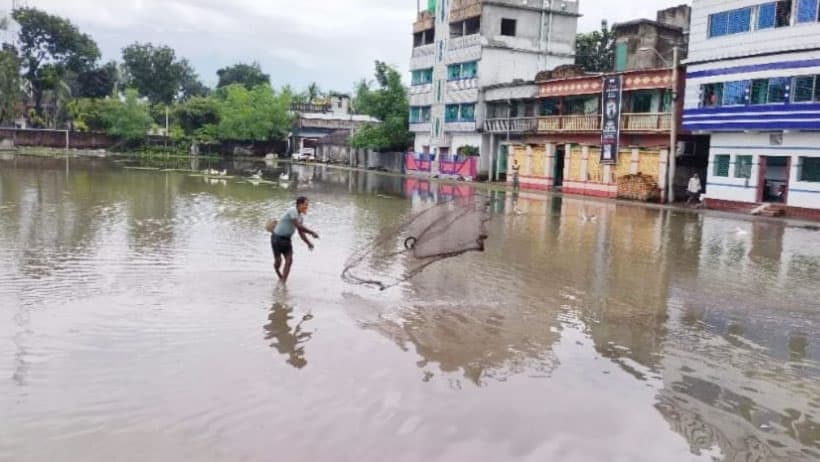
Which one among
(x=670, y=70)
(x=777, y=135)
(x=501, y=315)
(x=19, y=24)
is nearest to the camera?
(x=501, y=315)

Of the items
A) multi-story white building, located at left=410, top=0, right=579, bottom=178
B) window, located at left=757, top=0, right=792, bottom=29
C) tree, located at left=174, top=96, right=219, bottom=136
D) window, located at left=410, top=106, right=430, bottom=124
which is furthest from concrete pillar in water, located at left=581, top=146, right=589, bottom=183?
tree, located at left=174, top=96, right=219, bottom=136

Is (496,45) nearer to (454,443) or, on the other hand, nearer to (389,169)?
(389,169)

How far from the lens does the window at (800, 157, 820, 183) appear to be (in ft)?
90.5

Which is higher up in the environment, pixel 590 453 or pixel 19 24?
pixel 19 24

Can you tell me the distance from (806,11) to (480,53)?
25879 mm

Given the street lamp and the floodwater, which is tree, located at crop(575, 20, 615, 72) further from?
the floodwater

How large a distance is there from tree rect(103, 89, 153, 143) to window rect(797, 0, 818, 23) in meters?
70.5

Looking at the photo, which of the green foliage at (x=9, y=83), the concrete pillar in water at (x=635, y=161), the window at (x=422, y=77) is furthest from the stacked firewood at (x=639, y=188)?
the green foliage at (x=9, y=83)

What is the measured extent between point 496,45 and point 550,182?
12844 millimetres

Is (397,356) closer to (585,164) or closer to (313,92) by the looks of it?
(585,164)

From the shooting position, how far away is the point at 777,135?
28.9 metres

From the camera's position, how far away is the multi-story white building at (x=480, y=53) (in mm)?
50656

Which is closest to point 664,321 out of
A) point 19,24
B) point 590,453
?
point 590,453

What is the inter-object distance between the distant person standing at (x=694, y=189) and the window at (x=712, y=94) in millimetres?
3383
